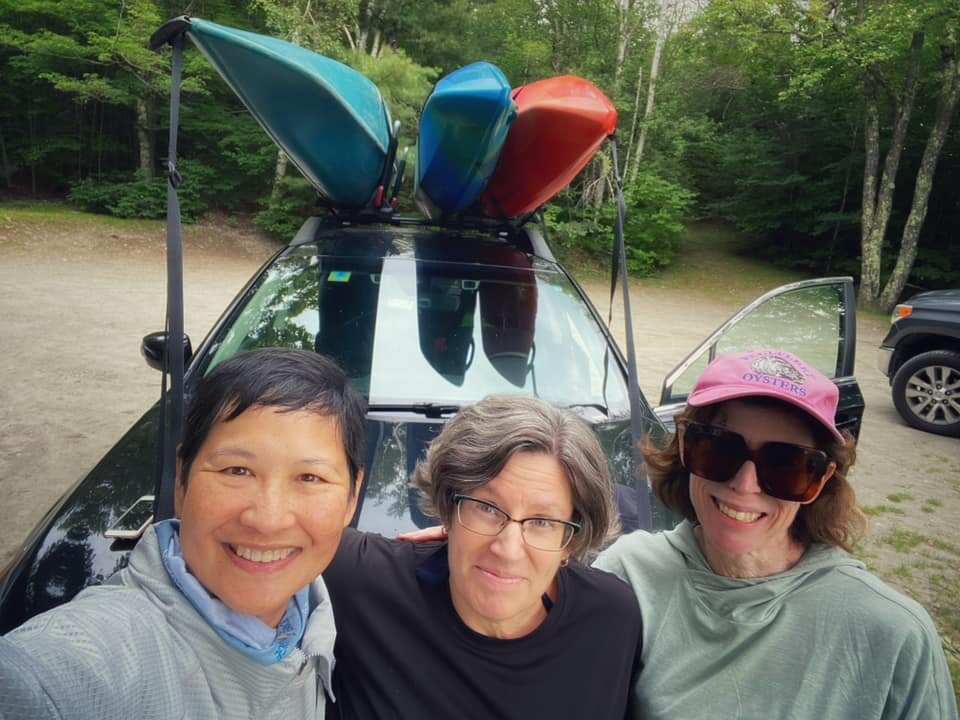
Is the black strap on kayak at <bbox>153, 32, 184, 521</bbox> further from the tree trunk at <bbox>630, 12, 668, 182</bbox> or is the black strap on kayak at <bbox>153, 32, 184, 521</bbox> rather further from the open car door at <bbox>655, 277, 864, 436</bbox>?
the tree trunk at <bbox>630, 12, 668, 182</bbox>

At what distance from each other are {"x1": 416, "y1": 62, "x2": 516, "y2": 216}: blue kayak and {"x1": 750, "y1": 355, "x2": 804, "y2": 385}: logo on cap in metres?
1.86

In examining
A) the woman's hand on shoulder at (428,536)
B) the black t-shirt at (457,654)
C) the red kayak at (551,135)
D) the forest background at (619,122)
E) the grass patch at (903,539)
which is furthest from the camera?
the forest background at (619,122)

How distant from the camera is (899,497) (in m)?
4.62

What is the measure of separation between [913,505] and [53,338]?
8.48m

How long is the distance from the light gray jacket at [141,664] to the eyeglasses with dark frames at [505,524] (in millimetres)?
329

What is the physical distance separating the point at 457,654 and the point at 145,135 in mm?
22090

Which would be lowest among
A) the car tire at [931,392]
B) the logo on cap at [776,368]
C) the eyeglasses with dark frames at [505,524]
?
the car tire at [931,392]

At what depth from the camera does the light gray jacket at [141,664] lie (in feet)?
2.23

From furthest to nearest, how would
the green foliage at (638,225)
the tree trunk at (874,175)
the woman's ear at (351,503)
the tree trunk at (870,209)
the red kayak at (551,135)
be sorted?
the green foliage at (638,225)
the tree trunk at (870,209)
the tree trunk at (874,175)
the red kayak at (551,135)
the woman's ear at (351,503)

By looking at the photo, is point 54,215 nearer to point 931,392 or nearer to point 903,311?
point 903,311

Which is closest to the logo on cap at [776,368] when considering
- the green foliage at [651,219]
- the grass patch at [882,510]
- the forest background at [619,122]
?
the grass patch at [882,510]

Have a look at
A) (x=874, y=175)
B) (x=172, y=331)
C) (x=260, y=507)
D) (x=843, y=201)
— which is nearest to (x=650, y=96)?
(x=874, y=175)

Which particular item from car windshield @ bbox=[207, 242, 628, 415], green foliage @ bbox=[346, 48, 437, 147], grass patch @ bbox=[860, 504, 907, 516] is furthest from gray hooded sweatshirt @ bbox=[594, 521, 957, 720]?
green foliage @ bbox=[346, 48, 437, 147]

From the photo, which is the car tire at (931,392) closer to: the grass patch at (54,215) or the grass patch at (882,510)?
the grass patch at (882,510)
